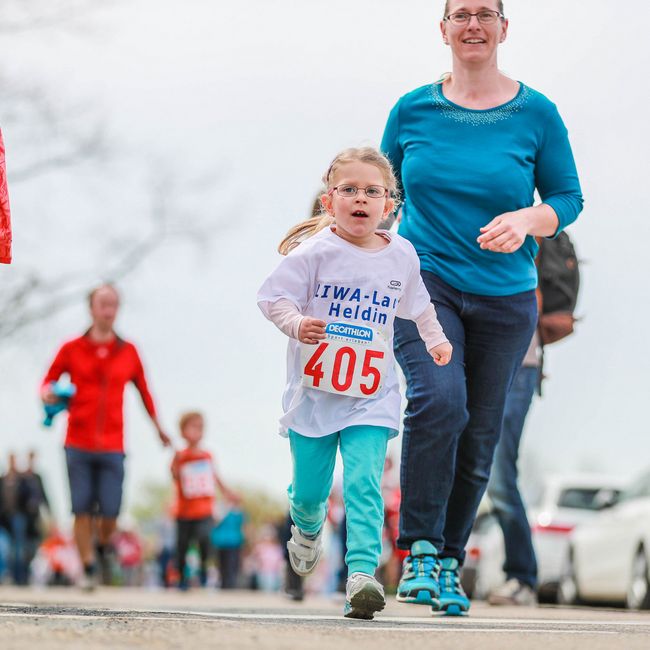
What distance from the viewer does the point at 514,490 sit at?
Answer: 8703mm

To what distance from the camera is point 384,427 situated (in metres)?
5.85

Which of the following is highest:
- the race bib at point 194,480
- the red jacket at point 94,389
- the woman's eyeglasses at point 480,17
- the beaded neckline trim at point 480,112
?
the woman's eyeglasses at point 480,17

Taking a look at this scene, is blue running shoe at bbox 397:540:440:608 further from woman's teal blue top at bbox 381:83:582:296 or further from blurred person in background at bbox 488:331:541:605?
blurred person in background at bbox 488:331:541:605

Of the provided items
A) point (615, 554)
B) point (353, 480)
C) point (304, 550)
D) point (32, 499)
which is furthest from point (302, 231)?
point (32, 499)

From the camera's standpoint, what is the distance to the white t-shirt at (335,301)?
5785 mm

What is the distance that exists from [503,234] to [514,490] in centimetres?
305

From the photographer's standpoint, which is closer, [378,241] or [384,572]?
[378,241]

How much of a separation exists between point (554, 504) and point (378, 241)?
33.9ft

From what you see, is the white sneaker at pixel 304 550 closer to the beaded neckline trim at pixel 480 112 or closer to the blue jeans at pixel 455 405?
the blue jeans at pixel 455 405

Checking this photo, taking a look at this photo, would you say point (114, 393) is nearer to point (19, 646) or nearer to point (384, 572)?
point (19, 646)

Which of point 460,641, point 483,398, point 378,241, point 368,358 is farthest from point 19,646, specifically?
point 483,398

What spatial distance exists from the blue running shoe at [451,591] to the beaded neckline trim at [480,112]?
1704 millimetres

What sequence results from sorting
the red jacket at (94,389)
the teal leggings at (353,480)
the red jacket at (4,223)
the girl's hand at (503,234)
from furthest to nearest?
the red jacket at (94,389), the red jacket at (4,223), the girl's hand at (503,234), the teal leggings at (353,480)

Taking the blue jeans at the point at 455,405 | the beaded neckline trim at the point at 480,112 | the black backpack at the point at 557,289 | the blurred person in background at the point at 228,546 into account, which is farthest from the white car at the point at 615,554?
the beaded neckline trim at the point at 480,112
